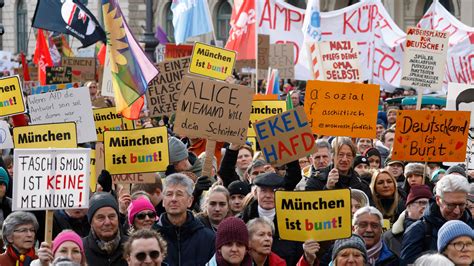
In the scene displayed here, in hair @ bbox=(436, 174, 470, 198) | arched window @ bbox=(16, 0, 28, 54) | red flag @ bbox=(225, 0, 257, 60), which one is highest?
arched window @ bbox=(16, 0, 28, 54)

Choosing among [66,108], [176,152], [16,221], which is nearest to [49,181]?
[16,221]

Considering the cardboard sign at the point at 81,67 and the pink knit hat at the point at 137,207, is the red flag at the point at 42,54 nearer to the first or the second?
the cardboard sign at the point at 81,67

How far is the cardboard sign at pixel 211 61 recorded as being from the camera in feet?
48.9

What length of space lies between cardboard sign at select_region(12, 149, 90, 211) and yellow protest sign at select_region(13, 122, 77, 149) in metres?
2.32

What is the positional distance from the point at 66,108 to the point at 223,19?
34.5 m

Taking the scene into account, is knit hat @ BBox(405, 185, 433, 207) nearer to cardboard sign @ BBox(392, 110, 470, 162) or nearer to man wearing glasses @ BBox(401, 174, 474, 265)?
man wearing glasses @ BBox(401, 174, 474, 265)

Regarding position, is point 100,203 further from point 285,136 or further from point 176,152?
point 176,152

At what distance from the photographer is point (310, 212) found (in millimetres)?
8656

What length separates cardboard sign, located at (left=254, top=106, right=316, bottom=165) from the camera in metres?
10.1

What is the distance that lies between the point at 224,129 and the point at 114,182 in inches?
40.4

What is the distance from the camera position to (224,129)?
11.4 meters

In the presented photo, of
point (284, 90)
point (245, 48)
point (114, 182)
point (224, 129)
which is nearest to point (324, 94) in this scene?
point (224, 129)

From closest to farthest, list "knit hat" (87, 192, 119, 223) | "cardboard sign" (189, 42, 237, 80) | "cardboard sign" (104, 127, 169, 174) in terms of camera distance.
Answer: "knit hat" (87, 192, 119, 223) < "cardboard sign" (104, 127, 169, 174) < "cardboard sign" (189, 42, 237, 80)

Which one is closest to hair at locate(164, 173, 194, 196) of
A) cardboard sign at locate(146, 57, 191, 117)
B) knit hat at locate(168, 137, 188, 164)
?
knit hat at locate(168, 137, 188, 164)
